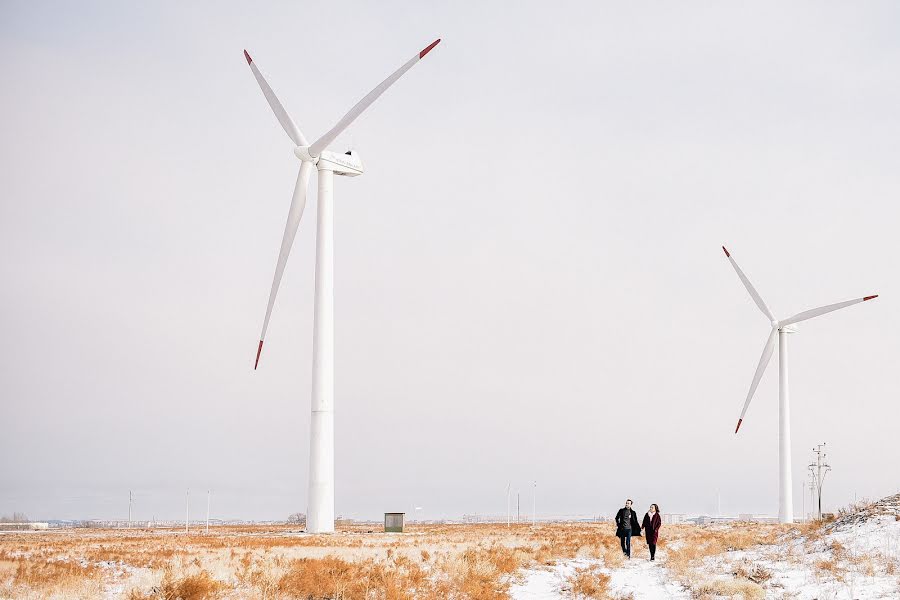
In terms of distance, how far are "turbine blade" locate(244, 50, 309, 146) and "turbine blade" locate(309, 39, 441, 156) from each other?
205cm

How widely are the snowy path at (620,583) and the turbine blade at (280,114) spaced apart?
135 ft

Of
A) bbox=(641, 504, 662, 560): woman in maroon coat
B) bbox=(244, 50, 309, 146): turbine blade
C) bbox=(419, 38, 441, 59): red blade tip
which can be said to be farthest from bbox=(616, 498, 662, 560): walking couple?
bbox=(244, 50, 309, 146): turbine blade

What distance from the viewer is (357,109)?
59188 mm

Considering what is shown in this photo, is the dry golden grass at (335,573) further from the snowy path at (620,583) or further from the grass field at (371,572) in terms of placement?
the snowy path at (620,583)

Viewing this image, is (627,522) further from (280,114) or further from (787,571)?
(280,114)

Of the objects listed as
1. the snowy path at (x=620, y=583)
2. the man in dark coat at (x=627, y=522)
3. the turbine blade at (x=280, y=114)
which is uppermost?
the turbine blade at (x=280, y=114)

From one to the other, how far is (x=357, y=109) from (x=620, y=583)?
131ft

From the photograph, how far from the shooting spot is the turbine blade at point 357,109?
55.8 meters

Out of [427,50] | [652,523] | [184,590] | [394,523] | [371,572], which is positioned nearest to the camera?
[184,590]

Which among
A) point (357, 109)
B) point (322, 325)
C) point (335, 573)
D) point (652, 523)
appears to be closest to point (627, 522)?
point (652, 523)

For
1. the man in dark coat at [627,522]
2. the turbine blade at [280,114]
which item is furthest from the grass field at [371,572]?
the turbine blade at [280,114]

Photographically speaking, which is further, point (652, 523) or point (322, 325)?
point (322, 325)

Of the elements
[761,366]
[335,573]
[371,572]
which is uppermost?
[761,366]

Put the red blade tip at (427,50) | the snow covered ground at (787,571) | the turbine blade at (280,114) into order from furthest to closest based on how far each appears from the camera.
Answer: the turbine blade at (280,114)
the red blade tip at (427,50)
the snow covered ground at (787,571)
